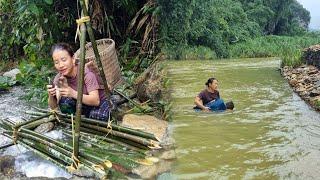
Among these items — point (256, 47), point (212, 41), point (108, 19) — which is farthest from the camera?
point (256, 47)

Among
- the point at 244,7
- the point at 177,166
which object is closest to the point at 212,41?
the point at 244,7

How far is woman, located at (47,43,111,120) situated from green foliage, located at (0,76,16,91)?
165 inches

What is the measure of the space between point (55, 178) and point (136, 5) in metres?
5.29

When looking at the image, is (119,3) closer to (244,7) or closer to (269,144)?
(269,144)

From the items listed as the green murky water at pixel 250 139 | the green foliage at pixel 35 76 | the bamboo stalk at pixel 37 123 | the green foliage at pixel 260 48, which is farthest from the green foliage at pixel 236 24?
the bamboo stalk at pixel 37 123

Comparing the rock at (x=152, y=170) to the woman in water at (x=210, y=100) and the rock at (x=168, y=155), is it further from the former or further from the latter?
the woman in water at (x=210, y=100)

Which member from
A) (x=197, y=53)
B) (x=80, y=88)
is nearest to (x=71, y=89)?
(x=80, y=88)

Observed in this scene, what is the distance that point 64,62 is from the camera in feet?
13.4

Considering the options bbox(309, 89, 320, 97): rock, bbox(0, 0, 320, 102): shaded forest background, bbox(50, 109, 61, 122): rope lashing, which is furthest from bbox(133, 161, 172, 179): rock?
bbox(309, 89, 320, 97): rock

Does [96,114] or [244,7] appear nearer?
[96,114]

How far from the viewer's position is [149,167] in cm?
425

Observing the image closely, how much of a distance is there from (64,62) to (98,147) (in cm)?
83

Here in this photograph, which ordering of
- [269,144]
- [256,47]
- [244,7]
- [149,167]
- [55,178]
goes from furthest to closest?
[244,7] → [256,47] → [269,144] → [149,167] → [55,178]

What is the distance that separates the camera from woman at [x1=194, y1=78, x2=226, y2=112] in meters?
8.41
